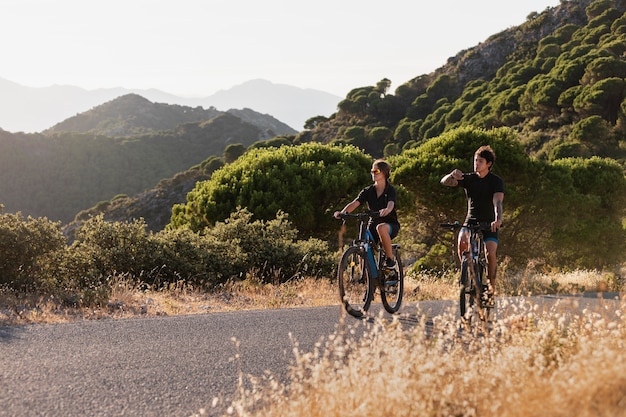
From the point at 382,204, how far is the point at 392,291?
120 centimetres

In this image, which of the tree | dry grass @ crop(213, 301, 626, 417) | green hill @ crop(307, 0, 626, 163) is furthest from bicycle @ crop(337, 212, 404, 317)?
green hill @ crop(307, 0, 626, 163)

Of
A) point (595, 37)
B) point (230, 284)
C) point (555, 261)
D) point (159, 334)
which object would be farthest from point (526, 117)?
point (159, 334)

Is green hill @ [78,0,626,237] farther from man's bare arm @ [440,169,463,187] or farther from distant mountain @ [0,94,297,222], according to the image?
man's bare arm @ [440,169,463,187]

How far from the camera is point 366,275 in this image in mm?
7742

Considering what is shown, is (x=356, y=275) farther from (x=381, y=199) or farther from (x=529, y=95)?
(x=529, y=95)

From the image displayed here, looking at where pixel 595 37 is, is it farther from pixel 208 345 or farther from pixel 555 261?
pixel 208 345

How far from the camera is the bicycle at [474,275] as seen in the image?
22.2ft

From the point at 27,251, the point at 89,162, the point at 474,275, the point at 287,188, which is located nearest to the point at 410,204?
the point at 287,188

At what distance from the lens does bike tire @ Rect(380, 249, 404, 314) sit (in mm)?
7841

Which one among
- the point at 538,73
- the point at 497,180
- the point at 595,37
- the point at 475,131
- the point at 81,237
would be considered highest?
the point at 595,37

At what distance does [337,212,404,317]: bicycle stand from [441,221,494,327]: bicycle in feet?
3.28

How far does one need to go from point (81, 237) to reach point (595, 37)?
69975 millimetres

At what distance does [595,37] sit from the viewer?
221ft

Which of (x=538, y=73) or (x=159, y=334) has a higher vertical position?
(x=538, y=73)
